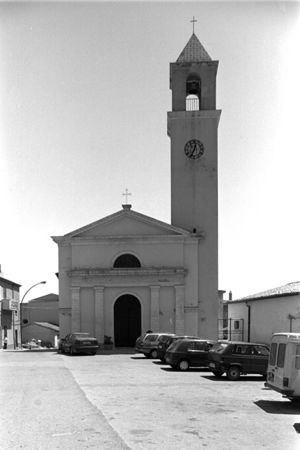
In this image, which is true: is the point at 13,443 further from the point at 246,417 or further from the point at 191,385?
the point at 191,385

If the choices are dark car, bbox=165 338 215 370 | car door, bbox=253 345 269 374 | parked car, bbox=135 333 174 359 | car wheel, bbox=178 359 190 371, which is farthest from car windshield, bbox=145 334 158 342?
car door, bbox=253 345 269 374

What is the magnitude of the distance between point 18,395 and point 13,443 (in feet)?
16.4

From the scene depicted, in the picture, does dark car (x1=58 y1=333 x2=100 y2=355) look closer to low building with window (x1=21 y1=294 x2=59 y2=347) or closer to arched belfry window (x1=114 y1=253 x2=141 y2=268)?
arched belfry window (x1=114 y1=253 x2=141 y2=268)

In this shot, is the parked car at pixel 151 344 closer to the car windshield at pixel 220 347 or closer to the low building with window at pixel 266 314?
the low building with window at pixel 266 314

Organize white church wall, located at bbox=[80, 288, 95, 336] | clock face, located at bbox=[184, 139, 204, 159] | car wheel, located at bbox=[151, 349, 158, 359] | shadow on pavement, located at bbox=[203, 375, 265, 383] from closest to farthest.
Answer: shadow on pavement, located at bbox=[203, 375, 265, 383], car wheel, located at bbox=[151, 349, 158, 359], white church wall, located at bbox=[80, 288, 95, 336], clock face, located at bbox=[184, 139, 204, 159]

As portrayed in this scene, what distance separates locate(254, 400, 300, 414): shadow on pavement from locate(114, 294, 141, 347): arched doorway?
22779 mm

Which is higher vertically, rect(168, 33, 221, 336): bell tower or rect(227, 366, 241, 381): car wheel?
rect(168, 33, 221, 336): bell tower

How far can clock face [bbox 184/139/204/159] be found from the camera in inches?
1444

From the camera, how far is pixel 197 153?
36.7 metres

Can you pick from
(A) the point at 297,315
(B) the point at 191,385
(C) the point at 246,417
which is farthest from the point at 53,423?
(A) the point at 297,315

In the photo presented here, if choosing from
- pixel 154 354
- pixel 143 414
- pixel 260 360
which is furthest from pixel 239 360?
pixel 154 354

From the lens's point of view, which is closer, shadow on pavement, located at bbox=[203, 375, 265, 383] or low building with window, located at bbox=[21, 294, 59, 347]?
shadow on pavement, located at bbox=[203, 375, 265, 383]

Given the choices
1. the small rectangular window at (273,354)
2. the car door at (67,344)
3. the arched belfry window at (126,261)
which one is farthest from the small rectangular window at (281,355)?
the arched belfry window at (126,261)

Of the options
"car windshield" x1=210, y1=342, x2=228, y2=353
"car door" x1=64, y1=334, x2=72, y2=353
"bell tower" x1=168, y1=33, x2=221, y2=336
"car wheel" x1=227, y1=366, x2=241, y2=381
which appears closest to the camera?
"car wheel" x1=227, y1=366, x2=241, y2=381
